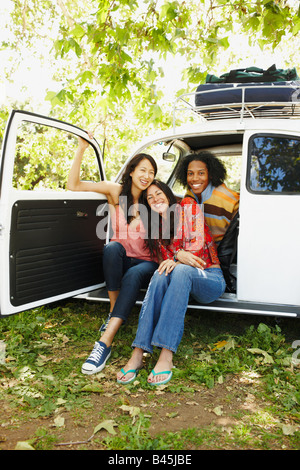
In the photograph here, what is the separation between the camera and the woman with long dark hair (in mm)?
3523

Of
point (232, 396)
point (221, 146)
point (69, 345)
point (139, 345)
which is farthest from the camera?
point (221, 146)

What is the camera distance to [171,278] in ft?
11.0

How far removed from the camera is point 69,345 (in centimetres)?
388

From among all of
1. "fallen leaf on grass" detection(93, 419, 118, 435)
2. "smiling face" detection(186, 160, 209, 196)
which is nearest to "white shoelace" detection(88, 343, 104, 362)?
"fallen leaf on grass" detection(93, 419, 118, 435)

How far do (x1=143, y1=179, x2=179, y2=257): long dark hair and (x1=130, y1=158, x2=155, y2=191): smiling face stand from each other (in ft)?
0.19

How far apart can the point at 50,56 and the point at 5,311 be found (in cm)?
1007

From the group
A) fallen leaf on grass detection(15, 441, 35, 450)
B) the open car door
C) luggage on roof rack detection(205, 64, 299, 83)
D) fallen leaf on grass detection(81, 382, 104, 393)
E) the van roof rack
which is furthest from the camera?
luggage on roof rack detection(205, 64, 299, 83)

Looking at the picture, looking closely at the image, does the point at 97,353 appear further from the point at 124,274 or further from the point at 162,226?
the point at 162,226

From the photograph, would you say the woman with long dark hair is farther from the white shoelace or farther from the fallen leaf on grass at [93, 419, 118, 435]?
the fallen leaf on grass at [93, 419, 118, 435]

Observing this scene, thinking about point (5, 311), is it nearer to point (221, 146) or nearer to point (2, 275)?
point (2, 275)

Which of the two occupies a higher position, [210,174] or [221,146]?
[221,146]

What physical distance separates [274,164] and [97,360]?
221 cm
